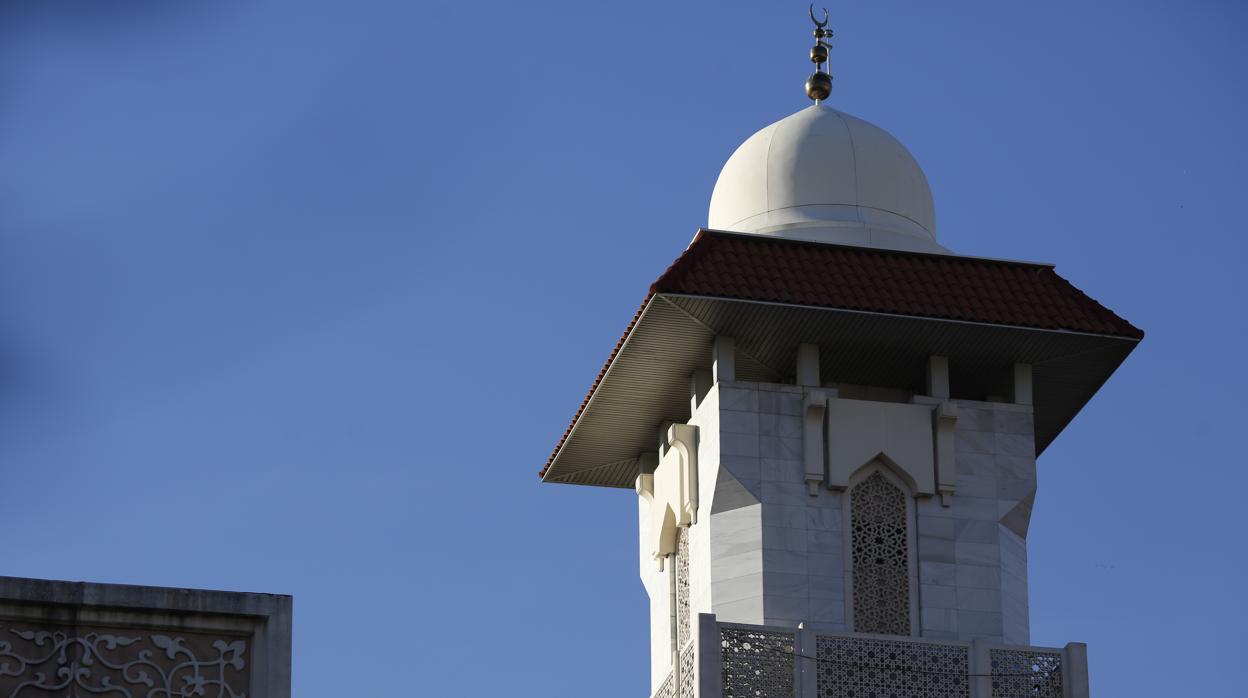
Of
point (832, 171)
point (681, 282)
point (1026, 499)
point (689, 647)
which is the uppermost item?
point (832, 171)

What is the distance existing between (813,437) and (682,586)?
205 centimetres

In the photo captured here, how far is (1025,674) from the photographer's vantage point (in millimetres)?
19969

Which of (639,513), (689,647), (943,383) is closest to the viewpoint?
(689,647)

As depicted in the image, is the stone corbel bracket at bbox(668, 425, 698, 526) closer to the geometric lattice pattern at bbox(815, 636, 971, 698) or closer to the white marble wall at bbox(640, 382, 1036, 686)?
the white marble wall at bbox(640, 382, 1036, 686)

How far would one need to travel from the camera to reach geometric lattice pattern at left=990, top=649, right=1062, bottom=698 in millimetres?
19875

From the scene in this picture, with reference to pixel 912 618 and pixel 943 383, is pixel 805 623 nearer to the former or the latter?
pixel 912 618

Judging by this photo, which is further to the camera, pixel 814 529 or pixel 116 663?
pixel 814 529

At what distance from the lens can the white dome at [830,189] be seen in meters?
22.1

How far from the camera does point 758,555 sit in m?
20.2

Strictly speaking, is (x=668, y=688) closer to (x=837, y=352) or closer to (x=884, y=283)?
(x=837, y=352)

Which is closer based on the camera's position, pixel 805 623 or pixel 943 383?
pixel 805 623

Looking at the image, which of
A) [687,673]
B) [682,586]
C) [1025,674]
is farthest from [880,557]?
[682,586]

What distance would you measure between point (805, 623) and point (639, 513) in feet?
12.3

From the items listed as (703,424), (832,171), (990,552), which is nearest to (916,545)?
(990,552)
